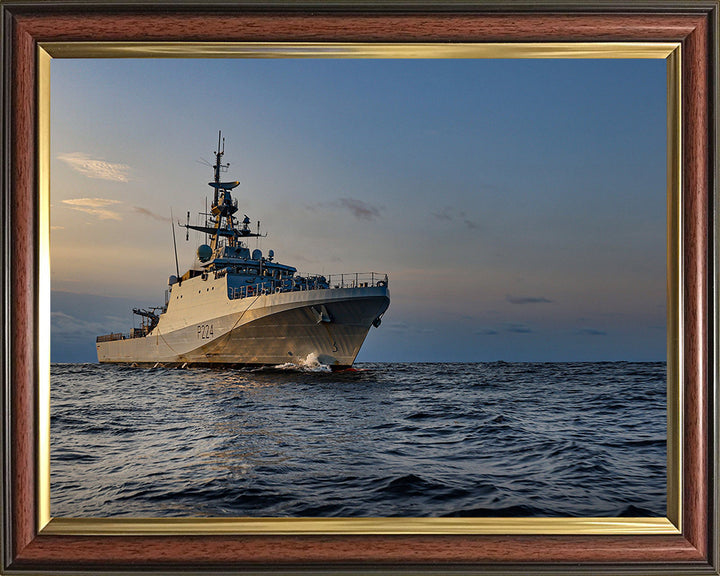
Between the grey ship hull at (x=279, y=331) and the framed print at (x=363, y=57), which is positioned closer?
the framed print at (x=363, y=57)

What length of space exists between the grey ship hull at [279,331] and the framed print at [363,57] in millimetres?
14269

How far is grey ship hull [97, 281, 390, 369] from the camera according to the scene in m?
16.8

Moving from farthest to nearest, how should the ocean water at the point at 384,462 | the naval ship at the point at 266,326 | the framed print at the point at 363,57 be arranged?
the naval ship at the point at 266,326
the ocean water at the point at 384,462
the framed print at the point at 363,57

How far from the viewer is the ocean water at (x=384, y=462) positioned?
2124 millimetres

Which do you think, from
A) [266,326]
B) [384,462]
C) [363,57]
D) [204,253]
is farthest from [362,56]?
[204,253]

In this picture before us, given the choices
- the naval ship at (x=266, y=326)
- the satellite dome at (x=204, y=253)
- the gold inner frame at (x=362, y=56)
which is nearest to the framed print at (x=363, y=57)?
the gold inner frame at (x=362, y=56)

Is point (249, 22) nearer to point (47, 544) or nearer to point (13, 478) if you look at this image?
point (13, 478)

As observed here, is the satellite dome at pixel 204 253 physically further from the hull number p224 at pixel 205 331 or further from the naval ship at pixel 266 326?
the hull number p224 at pixel 205 331

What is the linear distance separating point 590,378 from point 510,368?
1.97ft

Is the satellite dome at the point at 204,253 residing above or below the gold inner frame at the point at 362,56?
above

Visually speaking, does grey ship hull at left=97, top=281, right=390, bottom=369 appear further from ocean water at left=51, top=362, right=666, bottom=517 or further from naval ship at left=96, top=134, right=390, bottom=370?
ocean water at left=51, top=362, right=666, bottom=517

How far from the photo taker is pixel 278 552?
6.15 feet

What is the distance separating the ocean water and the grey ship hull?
1242 cm

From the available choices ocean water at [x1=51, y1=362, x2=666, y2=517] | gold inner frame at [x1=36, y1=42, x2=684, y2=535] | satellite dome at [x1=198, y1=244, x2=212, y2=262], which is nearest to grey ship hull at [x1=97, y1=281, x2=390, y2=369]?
satellite dome at [x1=198, y1=244, x2=212, y2=262]
